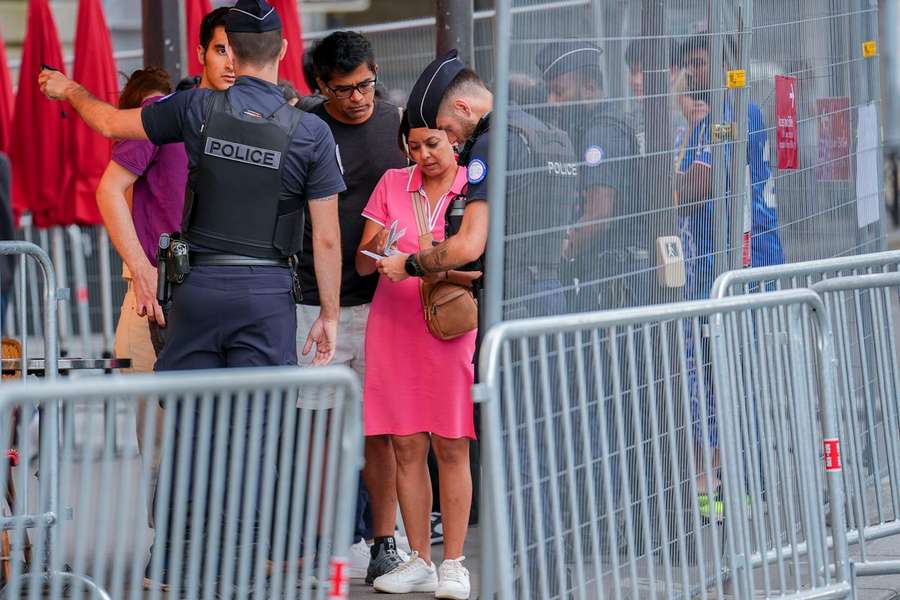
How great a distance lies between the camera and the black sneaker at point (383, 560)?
5797 millimetres

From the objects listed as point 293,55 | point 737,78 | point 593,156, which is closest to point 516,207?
point 593,156

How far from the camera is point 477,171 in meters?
5.09

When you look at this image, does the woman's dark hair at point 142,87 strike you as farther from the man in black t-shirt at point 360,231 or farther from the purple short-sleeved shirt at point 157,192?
the man in black t-shirt at point 360,231

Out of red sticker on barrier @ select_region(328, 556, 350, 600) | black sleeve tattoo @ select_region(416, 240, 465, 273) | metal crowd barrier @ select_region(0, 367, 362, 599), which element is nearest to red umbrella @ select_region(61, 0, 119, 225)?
black sleeve tattoo @ select_region(416, 240, 465, 273)

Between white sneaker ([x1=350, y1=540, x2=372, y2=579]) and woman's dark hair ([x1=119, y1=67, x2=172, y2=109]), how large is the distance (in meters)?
2.03

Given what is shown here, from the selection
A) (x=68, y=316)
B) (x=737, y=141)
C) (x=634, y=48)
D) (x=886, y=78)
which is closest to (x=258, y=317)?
(x=634, y=48)

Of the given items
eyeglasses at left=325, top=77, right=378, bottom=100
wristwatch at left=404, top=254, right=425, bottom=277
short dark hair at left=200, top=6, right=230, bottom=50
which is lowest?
wristwatch at left=404, top=254, right=425, bottom=277

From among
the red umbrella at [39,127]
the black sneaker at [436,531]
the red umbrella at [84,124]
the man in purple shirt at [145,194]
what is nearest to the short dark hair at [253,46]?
the man in purple shirt at [145,194]

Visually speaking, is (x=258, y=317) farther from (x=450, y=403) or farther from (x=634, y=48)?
(x=634, y=48)

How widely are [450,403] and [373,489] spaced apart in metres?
0.61

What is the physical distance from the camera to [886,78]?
29578mm

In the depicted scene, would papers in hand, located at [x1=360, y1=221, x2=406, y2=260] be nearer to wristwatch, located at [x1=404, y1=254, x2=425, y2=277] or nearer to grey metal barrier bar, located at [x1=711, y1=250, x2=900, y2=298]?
wristwatch, located at [x1=404, y1=254, x2=425, y2=277]

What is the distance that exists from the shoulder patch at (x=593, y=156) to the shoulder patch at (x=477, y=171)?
54 centimetres

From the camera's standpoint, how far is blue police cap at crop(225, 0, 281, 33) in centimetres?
508
